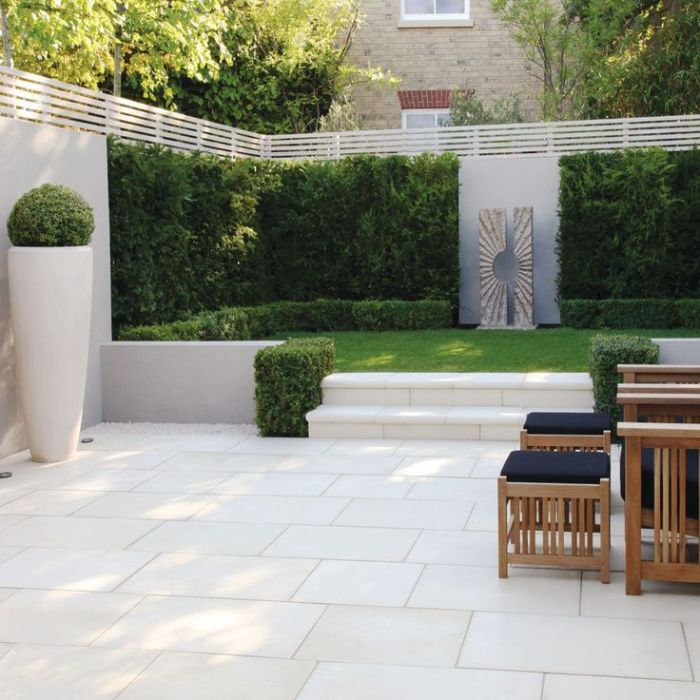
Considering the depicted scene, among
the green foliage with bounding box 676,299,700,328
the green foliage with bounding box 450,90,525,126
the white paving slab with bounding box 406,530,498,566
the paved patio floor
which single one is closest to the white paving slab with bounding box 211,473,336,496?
the paved patio floor

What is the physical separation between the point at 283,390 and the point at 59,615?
4.38 m

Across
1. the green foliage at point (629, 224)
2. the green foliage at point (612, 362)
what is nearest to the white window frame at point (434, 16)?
the green foliage at point (629, 224)

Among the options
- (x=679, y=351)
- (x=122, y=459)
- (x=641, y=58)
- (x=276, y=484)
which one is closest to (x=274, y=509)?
(x=276, y=484)

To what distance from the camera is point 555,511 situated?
534 cm

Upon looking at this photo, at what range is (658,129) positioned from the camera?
1470 centimetres

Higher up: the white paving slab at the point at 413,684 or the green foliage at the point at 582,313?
the green foliage at the point at 582,313

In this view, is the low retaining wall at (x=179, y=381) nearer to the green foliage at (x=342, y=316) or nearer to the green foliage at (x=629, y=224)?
the green foliage at (x=342, y=316)

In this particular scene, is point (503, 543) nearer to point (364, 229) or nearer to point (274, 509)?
point (274, 509)

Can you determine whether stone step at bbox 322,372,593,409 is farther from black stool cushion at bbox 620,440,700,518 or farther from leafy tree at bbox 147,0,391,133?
leafy tree at bbox 147,0,391,133

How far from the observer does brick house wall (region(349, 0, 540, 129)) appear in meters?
19.8

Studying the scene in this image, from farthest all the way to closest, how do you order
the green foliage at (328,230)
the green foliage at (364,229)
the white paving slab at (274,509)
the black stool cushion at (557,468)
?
the green foliage at (364,229) < the green foliage at (328,230) < the white paving slab at (274,509) < the black stool cushion at (557,468)

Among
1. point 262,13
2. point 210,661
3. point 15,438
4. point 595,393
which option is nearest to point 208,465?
point 15,438

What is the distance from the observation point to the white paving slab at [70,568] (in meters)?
5.24

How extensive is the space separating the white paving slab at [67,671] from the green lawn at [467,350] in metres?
6.40
